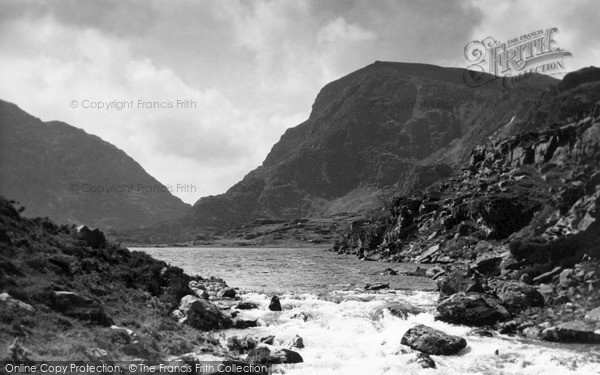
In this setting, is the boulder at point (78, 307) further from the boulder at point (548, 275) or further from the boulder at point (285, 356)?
the boulder at point (548, 275)

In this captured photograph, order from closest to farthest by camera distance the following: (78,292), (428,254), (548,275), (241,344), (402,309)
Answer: (241,344), (78,292), (402,309), (548,275), (428,254)

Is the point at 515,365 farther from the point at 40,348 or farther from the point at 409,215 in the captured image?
the point at 409,215

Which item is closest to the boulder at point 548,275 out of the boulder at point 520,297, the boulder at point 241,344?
the boulder at point 520,297

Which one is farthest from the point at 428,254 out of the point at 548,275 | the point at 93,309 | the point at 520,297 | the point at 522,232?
the point at 93,309

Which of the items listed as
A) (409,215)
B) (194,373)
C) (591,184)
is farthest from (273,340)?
(409,215)

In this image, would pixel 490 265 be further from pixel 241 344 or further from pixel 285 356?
pixel 241 344

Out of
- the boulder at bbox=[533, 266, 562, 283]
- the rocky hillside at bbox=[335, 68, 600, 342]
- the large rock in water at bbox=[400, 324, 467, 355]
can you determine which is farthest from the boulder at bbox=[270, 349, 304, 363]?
the boulder at bbox=[533, 266, 562, 283]
